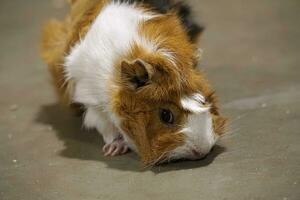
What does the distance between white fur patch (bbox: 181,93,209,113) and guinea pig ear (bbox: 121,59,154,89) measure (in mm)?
164

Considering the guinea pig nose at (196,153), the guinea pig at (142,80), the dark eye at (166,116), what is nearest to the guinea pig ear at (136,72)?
the guinea pig at (142,80)

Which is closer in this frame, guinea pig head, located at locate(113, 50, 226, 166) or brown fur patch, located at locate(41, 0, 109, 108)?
guinea pig head, located at locate(113, 50, 226, 166)

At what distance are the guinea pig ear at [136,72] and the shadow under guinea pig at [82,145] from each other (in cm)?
35

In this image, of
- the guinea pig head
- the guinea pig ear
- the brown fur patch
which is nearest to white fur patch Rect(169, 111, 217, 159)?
the guinea pig head

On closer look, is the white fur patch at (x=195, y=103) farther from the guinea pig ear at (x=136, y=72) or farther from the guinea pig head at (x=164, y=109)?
the guinea pig ear at (x=136, y=72)

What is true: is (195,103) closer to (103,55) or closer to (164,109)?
(164,109)

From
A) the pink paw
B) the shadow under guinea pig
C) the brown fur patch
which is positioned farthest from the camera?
the brown fur patch

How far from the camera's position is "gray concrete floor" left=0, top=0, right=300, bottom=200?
7.00 feet

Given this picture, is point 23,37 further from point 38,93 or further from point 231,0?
point 231,0

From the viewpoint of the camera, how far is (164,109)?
7.18 ft

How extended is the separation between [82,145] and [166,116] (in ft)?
2.03

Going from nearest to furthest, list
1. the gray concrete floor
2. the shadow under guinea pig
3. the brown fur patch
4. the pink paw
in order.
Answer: the gray concrete floor
the shadow under guinea pig
the pink paw
the brown fur patch

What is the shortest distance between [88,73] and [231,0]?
258 cm

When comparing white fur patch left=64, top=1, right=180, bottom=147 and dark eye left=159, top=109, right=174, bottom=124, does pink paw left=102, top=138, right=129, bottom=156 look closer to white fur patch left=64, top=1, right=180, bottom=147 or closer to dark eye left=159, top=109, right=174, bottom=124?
white fur patch left=64, top=1, right=180, bottom=147
